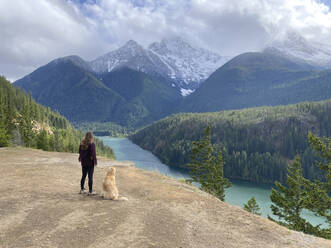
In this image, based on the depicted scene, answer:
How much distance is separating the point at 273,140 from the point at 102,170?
162779 millimetres

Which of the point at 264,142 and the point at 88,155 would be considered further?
the point at 264,142

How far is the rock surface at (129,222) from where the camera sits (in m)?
9.70

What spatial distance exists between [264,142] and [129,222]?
168m

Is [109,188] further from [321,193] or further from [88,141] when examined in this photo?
[321,193]

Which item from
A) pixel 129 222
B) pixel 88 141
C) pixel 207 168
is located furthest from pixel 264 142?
pixel 129 222

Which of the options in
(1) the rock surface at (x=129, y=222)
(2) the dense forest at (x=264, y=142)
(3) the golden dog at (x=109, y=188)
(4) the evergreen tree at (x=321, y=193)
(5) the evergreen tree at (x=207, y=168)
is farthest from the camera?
(2) the dense forest at (x=264, y=142)

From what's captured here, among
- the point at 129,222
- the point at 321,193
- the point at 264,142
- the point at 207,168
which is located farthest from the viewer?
the point at 264,142

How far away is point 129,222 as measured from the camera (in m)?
11.2

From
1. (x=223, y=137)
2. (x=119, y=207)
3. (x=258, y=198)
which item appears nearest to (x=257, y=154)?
(x=223, y=137)

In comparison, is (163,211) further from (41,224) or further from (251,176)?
(251,176)

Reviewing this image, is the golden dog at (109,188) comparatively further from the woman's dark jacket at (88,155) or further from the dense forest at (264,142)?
the dense forest at (264,142)

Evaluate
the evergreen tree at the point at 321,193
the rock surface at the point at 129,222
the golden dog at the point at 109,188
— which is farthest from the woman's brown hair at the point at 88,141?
the evergreen tree at the point at 321,193

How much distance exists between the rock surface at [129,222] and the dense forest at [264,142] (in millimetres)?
128206

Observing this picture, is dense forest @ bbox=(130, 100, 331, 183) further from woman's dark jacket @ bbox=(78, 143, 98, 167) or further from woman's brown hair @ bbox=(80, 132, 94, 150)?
woman's brown hair @ bbox=(80, 132, 94, 150)
